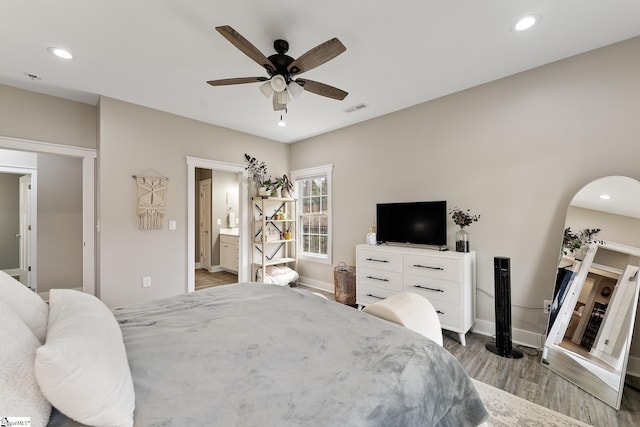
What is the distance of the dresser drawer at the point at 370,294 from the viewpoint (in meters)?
3.34

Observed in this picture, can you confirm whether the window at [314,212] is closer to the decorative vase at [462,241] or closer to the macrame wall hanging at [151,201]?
the decorative vase at [462,241]

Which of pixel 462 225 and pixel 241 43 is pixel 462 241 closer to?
pixel 462 225

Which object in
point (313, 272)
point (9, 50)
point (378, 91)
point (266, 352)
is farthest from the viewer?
point (313, 272)

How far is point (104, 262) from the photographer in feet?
10.5

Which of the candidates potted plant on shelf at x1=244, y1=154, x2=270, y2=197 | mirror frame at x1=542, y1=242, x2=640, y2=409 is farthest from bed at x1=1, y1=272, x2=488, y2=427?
potted plant on shelf at x1=244, y1=154, x2=270, y2=197

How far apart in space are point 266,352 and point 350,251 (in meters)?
3.23

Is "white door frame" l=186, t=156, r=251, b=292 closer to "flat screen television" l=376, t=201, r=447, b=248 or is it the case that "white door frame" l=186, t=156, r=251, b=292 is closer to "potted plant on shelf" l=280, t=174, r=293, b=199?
"potted plant on shelf" l=280, t=174, r=293, b=199

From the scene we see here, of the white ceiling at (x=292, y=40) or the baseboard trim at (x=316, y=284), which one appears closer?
the white ceiling at (x=292, y=40)

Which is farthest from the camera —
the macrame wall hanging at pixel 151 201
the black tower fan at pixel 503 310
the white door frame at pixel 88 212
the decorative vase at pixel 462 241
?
the macrame wall hanging at pixel 151 201

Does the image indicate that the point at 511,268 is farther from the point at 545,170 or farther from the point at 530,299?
the point at 545,170

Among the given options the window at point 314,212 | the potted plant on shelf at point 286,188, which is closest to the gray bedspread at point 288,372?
the window at point 314,212

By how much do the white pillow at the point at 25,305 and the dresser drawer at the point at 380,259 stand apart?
296cm

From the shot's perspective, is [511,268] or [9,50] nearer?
[9,50]

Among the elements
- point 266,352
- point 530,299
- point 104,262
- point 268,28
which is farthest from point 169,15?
point 530,299
